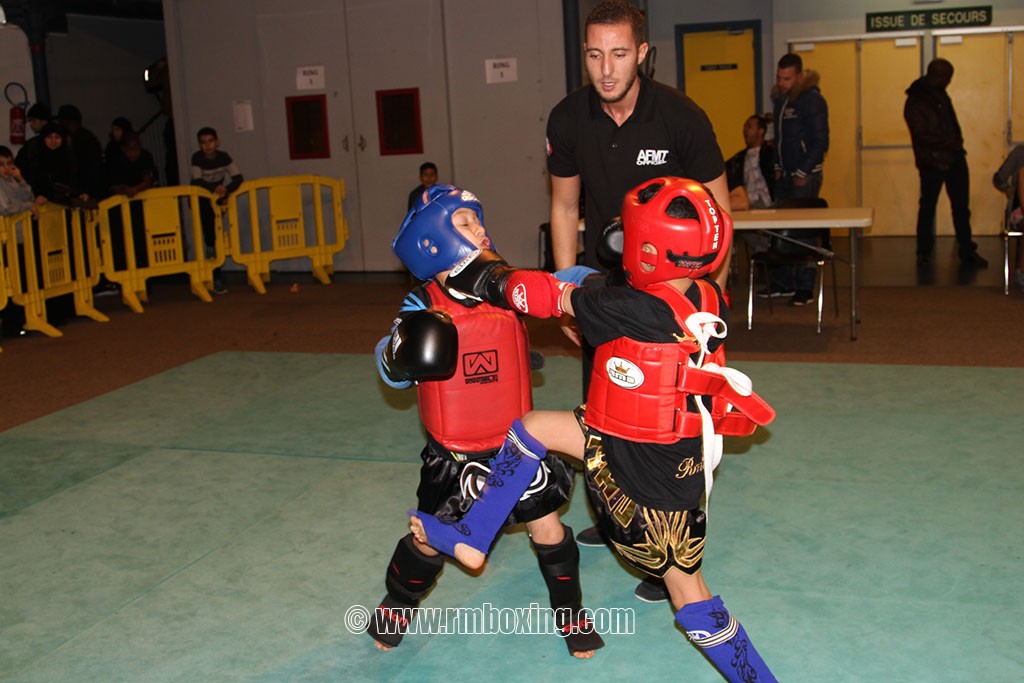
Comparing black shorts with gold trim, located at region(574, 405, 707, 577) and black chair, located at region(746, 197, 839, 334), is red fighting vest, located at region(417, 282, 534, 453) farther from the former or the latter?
black chair, located at region(746, 197, 839, 334)

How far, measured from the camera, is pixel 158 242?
422 inches

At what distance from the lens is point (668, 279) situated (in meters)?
2.50

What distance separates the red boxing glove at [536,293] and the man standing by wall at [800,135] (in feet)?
21.0

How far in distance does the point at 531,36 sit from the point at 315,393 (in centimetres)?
613

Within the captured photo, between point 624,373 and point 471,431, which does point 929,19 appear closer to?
point 471,431

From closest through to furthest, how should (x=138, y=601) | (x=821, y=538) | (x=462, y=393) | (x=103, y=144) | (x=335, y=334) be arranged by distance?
(x=462, y=393) → (x=138, y=601) → (x=821, y=538) → (x=335, y=334) → (x=103, y=144)

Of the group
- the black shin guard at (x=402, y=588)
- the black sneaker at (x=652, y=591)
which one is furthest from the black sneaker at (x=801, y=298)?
the black shin guard at (x=402, y=588)

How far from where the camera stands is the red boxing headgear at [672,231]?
95.3 inches

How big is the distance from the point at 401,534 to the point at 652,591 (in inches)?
43.1

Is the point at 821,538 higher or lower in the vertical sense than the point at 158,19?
lower

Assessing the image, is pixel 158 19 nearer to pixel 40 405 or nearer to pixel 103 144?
pixel 103 144

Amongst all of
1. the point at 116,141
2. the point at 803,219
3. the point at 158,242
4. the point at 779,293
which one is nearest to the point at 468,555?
the point at 803,219

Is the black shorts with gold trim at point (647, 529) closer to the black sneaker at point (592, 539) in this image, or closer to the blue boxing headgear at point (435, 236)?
the blue boxing headgear at point (435, 236)

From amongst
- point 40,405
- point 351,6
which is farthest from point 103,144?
point 40,405
